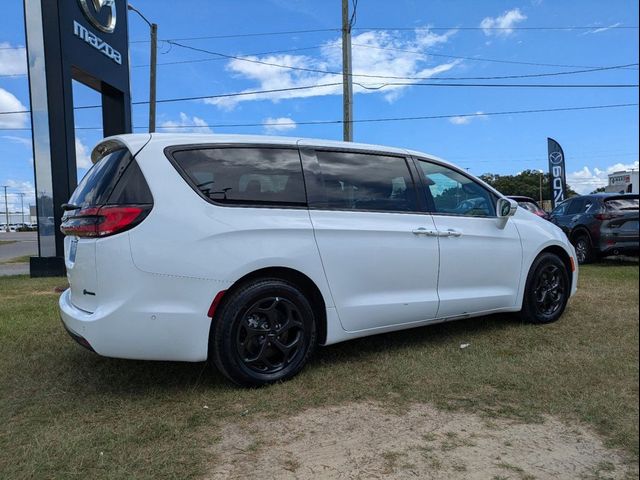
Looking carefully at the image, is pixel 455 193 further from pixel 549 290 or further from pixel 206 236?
pixel 206 236

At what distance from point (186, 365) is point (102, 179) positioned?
160 centimetres

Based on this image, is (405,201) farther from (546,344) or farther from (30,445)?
(30,445)

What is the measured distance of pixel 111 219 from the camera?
10.4ft

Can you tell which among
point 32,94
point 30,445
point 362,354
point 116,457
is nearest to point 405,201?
point 362,354

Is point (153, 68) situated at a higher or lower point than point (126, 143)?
higher

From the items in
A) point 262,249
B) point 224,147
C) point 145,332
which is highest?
point 224,147

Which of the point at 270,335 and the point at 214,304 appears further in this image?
the point at 270,335

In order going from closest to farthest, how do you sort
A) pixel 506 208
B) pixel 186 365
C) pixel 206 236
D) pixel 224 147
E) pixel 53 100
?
1. pixel 206 236
2. pixel 224 147
3. pixel 186 365
4. pixel 506 208
5. pixel 53 100

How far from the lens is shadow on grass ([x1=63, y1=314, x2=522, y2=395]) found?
359 cm

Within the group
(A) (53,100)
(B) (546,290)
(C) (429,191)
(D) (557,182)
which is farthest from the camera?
(D) (557,182)

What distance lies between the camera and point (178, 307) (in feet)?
10.5

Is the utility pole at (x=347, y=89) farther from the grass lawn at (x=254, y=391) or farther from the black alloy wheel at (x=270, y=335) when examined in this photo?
the black alloy wheel at (x=270, y=335)

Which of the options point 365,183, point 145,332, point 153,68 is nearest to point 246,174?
point 365,183

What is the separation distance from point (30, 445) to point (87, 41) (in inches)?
417
